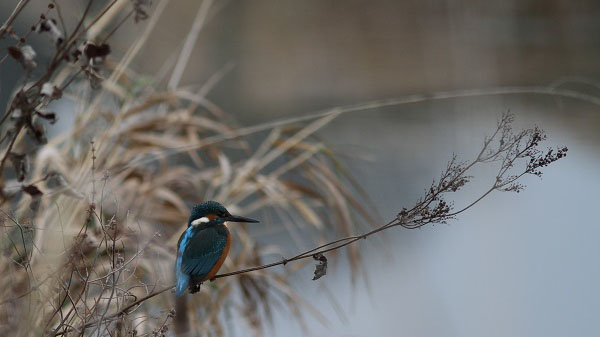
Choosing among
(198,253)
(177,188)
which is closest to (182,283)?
(198,253)

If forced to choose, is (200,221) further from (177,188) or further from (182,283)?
(177,188)

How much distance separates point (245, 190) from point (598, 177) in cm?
196

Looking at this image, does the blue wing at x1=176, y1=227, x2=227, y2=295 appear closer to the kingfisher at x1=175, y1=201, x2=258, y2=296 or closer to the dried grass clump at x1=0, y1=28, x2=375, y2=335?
the kingfisher at x1=175, y1=201, x2=258, y2=296

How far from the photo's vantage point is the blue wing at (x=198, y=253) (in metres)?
1.05

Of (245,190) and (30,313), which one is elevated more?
(245,190)

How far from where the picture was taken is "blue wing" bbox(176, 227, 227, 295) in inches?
41.2

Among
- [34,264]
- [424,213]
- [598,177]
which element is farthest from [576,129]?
[424,213]

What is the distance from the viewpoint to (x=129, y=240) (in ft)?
5.68

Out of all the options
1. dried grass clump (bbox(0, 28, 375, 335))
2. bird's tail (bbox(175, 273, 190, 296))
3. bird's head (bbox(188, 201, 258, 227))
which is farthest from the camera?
dried grass clump (bbox(0, 28, 375, 335))

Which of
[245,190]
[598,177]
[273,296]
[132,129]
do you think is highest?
[598,177]

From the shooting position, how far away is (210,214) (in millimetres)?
1141

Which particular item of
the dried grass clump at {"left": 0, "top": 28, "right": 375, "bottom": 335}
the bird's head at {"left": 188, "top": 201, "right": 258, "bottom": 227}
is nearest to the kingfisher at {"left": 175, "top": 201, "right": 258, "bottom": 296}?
the bird's head at {"left": 188, "top": 201, "right": 258, "bottom": 227}

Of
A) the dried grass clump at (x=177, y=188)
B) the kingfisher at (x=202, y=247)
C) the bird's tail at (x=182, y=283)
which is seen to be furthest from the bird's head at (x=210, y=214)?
the dried grass clump at (x=177, y=188)

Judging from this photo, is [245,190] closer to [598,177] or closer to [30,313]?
[30,313]
